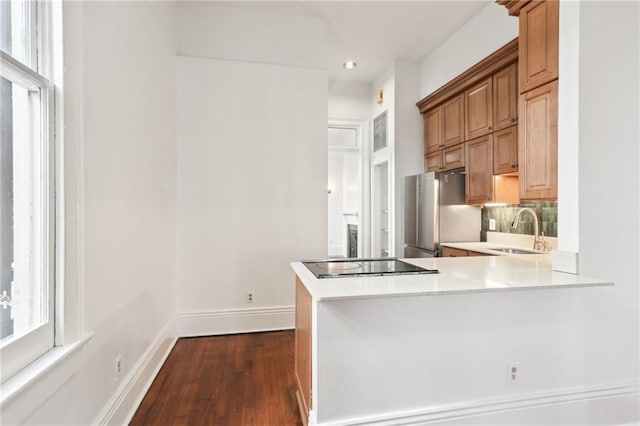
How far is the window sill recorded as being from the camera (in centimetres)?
90

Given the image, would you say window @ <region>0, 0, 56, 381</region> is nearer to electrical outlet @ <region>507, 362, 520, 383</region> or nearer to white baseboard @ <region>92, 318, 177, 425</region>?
white baseboard @ <region>92, 318, 177, 425</region>

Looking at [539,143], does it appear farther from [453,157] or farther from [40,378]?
[40,378]

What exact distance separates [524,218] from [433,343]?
2.29m

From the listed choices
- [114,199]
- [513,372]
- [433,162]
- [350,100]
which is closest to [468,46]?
[433,162]

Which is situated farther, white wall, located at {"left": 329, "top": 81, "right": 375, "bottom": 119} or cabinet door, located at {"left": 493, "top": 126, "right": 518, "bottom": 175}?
white wall, located at {"left": 329, "top": 81, "right": 375, "bottom": 119}

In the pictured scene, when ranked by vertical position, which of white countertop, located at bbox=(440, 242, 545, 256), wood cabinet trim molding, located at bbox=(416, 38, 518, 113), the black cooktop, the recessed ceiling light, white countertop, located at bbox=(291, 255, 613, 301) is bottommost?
white countertop, located at bbox=(440, 242, 545, 256)

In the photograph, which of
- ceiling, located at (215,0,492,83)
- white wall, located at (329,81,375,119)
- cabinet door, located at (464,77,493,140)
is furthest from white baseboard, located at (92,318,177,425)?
white wall, located at (329,81,375,119)

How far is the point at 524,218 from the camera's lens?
127 inches

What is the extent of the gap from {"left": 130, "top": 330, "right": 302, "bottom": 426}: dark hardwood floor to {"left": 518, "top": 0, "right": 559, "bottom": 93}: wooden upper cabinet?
262 cm

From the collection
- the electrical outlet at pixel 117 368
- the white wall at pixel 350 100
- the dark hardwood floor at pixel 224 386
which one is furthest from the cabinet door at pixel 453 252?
the electrical outlet at pixel 117 368

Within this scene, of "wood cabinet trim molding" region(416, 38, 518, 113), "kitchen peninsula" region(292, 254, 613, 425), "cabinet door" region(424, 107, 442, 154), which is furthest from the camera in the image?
"cabinet door" region(424, 107, 442, 154)

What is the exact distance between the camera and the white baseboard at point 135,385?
1582 millimetres

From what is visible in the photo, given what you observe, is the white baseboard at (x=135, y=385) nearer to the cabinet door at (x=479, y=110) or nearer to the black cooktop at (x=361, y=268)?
the black cooktop at (x=361, y=268)

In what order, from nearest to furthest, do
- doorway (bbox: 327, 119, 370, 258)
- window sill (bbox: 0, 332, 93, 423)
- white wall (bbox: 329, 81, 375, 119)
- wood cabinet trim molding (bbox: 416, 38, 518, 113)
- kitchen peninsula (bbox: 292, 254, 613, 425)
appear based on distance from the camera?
window sill (bbox: 0, 332, 93, 423) < kitchen peninsula (bbox: 292, 254, 613, 425) < wood cabinet trim molding (bbox: 416, 38, 518, 113) < white wall (bbox: 329, 81, 375, 119) < doorway (bbox: 327, 119, 370, 258)
